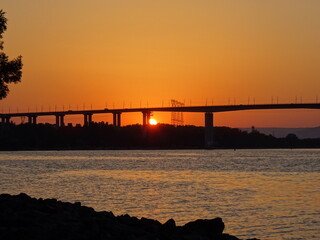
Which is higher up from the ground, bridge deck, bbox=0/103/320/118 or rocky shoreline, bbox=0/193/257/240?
bridge deck, bbox=0/103/320/118

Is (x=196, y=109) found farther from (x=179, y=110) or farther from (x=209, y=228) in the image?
(x=209, y=228)

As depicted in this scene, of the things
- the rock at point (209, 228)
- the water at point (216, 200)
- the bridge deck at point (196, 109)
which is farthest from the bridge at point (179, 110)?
the rock at point (209, 228)

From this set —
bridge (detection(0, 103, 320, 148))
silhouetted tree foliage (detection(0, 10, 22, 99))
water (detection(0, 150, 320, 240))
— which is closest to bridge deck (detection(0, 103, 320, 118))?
bridge (detection(0, 103, 320, 148))

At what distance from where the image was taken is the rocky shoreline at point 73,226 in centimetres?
1558

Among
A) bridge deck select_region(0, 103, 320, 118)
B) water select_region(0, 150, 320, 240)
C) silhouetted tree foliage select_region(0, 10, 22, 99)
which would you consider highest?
bridge deck select_region(0, 103, 320, 118)

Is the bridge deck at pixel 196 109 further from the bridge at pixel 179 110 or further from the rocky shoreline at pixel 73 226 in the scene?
the rocky shoreline at pixel 73 226

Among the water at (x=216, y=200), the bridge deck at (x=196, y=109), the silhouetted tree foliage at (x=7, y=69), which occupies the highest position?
the bridge deck at (x=196, y=109)

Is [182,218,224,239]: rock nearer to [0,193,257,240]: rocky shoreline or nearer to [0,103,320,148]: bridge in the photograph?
[0,193,257,240]: rocky shoreline

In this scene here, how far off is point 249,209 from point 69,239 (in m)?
20.5

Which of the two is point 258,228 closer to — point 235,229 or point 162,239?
point 235,229

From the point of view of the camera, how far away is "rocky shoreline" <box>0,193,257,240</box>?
15.6 meters

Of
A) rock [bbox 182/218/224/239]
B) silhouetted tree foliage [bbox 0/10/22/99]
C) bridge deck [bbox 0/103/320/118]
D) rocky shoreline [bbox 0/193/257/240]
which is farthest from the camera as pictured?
bridge deck [bbox 0/103/320/118]

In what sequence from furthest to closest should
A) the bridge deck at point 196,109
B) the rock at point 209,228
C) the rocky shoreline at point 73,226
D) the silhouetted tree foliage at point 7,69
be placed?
the bridge deck at point 196,109
the silhouetted tree foliage at point 7,69
the rock at point 209,228
the rocky shoreline at point 73,226

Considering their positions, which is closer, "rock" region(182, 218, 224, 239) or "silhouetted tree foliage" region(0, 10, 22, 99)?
"rock" region(182, 218, 224, 239)
